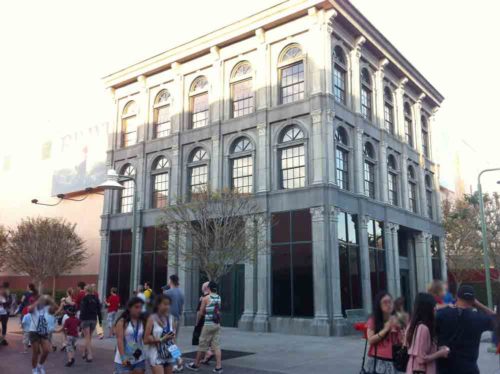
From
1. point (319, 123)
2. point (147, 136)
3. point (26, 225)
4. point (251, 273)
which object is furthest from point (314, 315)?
point (26, 225)

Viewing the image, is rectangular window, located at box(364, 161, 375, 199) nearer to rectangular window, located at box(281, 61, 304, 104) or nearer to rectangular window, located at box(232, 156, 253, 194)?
rectangular window, located at box(281, 61, 304, 104)

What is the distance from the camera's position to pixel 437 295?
26.4 ft

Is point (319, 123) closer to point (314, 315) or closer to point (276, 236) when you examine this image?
point (276, 236)

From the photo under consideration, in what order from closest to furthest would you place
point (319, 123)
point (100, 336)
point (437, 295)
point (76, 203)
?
point (437, 295) < point (100, 336) < point (319, 123) < point (76, 203)

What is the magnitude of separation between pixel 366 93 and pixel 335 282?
11.5m

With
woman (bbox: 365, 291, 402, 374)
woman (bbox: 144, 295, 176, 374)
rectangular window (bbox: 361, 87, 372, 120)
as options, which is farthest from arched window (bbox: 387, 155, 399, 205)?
woman (bbox: 144, 295, 176, 374)

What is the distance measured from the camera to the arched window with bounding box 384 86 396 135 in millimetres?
28061

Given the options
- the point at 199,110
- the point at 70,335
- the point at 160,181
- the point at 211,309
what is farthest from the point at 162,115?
the point at 211,309

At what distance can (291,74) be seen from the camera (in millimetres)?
23531

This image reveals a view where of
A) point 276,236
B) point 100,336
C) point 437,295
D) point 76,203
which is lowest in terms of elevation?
point 100,336

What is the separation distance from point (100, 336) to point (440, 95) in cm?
2773

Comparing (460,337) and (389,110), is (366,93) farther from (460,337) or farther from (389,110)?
(460,337)

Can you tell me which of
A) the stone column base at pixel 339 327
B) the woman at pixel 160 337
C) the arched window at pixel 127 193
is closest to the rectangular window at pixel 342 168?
the stone column base at pixel 339 327

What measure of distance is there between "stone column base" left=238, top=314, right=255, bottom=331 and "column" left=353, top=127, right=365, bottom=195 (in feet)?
26.0
